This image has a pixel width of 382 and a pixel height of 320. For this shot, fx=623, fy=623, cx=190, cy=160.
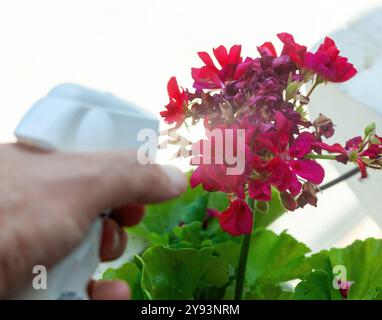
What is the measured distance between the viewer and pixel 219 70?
429 mm

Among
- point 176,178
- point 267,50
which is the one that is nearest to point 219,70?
point 267,50

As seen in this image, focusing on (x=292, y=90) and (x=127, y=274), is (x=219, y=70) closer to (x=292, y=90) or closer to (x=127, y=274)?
(x=292, y=90)

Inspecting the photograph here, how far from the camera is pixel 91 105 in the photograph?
11.7 inches

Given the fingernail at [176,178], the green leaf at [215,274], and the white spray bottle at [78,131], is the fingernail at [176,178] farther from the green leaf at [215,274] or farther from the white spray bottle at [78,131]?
the green leaf at [215,274]

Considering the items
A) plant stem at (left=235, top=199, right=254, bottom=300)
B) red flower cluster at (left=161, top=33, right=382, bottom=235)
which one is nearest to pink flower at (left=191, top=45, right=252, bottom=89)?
red flower cluster at (left=161, top=33, right=382, bottom=235)

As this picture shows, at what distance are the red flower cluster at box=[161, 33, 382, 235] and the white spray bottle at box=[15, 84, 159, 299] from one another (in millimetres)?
85

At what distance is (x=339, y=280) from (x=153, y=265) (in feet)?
0.47

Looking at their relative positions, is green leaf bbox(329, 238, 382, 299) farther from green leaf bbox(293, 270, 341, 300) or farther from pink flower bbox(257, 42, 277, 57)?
pink flower bbox(257, 42, 277, 57)

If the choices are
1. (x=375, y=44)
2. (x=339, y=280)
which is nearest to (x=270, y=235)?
(x=339, y=280)

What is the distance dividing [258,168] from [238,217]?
39mm

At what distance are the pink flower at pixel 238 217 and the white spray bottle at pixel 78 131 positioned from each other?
107 millimetres

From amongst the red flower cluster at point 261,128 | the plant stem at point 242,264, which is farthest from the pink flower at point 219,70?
the plant stem at point 242,264

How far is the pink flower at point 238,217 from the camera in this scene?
0.40 meters
